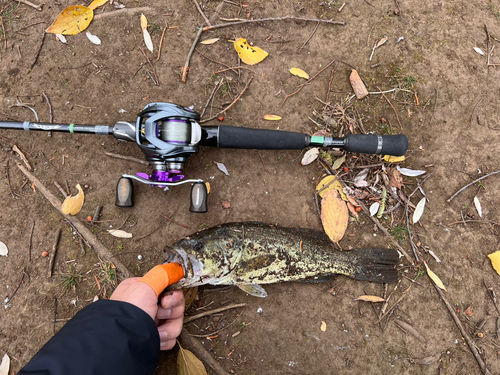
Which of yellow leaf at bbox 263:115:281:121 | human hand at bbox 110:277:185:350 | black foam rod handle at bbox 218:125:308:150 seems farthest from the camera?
yellow leaf at bbox 263:115:281:121

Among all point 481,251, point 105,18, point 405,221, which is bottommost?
point 481,251

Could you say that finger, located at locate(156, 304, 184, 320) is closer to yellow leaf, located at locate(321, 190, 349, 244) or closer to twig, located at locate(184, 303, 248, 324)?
twig, located at locate(184, 303, 248, 324)

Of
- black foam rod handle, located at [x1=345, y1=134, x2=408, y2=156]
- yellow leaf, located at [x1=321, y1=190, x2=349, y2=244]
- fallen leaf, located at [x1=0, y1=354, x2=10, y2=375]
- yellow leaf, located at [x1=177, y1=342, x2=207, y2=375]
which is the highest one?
black foam rod handle, located at [x1=345, y1=134, x2=408, y2=156]

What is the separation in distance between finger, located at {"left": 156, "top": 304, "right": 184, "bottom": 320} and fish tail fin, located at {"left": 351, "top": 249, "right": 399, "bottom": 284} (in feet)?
6.40

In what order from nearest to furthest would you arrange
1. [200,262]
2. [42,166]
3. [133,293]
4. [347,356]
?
[133,293], [200,262], [347,356], [42,166]

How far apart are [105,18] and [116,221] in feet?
8.42

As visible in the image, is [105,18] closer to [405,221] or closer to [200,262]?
[200,262]

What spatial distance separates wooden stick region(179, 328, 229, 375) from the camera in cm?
328

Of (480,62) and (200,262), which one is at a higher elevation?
(480,62)

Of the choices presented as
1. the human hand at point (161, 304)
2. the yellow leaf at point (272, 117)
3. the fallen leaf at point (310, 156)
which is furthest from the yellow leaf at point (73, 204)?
the fallen leaf at point (310, 156)

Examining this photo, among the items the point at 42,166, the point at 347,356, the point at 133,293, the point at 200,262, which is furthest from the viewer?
the point at 42,166

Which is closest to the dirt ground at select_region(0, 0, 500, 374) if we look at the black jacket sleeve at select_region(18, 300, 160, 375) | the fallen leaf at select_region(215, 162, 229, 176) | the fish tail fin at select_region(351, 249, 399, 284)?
the fallen leaf at select_region(215, 162, 229, 176)

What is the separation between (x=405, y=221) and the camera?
355cm

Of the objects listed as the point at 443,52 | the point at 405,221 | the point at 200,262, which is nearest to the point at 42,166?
the point at 200,262
